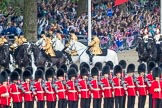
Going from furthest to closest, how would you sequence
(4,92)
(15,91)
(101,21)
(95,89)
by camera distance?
1. (101,21)
2. (95,89)
3. (15,91)
4. (4,92)

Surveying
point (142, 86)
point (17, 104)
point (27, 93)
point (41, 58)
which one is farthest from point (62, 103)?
point (41, 58)

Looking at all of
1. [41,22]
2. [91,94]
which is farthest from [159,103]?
[41,22]

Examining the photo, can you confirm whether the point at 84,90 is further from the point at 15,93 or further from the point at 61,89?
the point at 15,93

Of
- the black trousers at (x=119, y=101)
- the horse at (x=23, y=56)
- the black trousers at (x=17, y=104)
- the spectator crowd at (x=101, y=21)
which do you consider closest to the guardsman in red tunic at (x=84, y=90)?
the black trousers at (x=119, y=101)

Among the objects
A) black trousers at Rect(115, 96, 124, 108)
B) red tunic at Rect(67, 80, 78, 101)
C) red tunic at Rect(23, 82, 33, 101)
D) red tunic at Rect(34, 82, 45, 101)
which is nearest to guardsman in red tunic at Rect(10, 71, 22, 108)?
red tunic at Rect(23, 82, 33, 101)

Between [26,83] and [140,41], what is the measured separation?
498 inches

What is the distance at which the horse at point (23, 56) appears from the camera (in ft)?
111

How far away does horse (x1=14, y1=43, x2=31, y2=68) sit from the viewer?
33.8 m

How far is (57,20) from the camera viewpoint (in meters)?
43.7

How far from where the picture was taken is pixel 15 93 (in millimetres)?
23328

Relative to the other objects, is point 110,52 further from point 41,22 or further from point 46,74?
point 46,74

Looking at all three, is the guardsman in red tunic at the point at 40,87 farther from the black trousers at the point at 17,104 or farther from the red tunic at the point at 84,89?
the red tunic at the point at 84,89

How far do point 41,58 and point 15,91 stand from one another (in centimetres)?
1065

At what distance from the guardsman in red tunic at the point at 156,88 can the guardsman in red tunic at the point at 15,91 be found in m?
3.15
